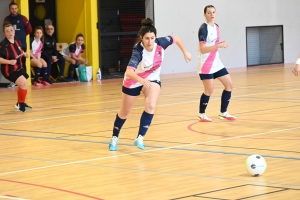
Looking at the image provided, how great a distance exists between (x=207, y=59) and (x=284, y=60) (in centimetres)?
1600

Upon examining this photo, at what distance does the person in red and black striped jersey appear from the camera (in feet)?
42.9

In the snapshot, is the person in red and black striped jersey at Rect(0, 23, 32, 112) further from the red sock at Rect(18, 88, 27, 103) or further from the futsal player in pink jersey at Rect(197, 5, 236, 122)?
the futsal player in pink jersey at Rect(197, 5, 236, 122)

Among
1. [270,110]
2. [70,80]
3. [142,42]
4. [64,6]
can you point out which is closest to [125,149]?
[142,42]

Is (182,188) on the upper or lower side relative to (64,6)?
lower

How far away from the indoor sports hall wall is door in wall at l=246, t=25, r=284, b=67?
0.85ft

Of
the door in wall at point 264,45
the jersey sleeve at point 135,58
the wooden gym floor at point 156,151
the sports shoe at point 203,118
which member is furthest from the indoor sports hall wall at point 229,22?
the jersey sleeve at point 135,58

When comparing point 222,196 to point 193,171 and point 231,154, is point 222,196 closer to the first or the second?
point 193,171

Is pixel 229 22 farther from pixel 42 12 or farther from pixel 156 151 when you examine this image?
pixel 156 151

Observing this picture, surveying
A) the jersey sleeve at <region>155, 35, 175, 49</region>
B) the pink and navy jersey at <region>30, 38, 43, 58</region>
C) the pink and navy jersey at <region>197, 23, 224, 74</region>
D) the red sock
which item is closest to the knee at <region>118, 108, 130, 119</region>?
the jersey sleeve at <region>155, 35, 175, 49</region>

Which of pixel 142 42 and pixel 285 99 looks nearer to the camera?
pixel 142 42

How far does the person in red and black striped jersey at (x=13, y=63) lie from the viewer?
13062 mm

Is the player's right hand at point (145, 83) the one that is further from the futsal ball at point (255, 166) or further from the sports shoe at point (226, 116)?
the sports shoe at point (226, 116)

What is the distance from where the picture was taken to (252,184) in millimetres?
6020

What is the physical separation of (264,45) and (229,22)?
7.17 feet
